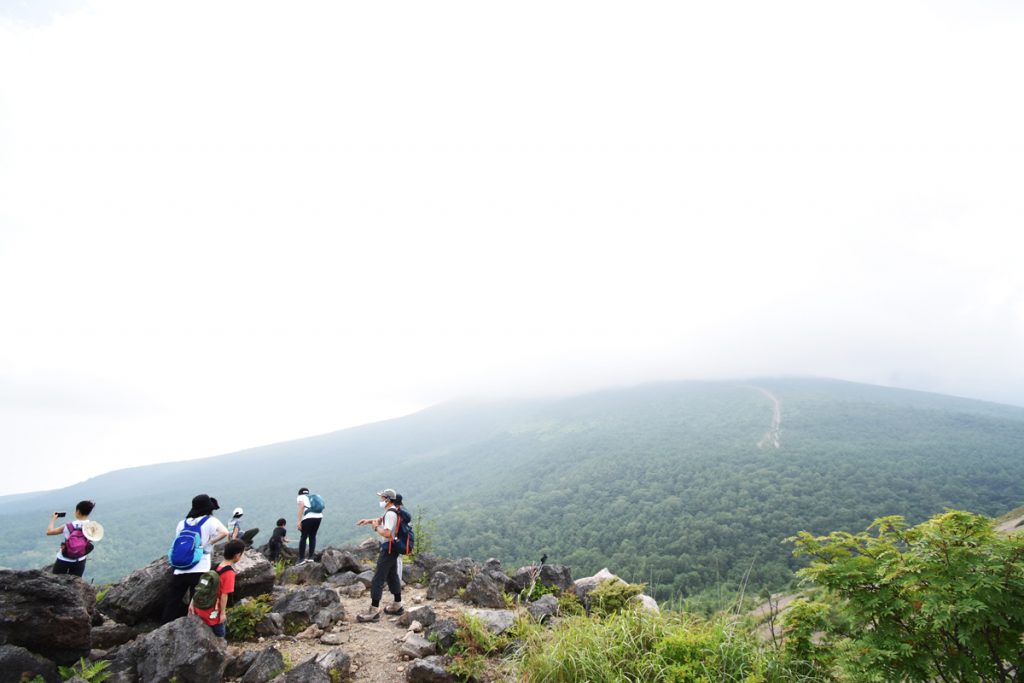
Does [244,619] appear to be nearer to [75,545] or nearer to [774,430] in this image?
[75,545]

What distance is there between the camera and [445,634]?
255 inches

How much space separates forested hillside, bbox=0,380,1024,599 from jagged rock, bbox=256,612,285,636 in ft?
117

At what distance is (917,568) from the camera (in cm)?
432

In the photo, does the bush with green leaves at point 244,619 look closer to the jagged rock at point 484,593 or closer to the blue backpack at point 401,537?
the blue backpack at point 401,537

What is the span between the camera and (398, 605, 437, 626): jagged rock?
748 centimetres

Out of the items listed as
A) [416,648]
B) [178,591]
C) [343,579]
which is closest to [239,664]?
[178,591]

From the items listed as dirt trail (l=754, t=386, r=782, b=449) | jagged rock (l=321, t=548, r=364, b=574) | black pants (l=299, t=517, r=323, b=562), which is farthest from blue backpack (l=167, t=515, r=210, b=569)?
dirt trail (l=754, t=386, r=782, b=449)

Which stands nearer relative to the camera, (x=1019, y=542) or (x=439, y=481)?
(x=1019, y=542)

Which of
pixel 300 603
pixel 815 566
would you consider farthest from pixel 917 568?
pixel 300 603

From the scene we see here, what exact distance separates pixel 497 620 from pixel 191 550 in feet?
15.0

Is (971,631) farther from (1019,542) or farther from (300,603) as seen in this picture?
(300,603)

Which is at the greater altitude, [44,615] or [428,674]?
[44,615]

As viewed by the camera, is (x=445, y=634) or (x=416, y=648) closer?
(x=416, y=648)

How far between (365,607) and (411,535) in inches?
75.6
